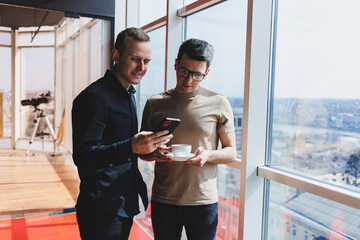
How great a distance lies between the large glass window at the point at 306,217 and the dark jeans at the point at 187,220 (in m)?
0.59

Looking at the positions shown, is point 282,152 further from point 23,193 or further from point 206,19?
point 23,193

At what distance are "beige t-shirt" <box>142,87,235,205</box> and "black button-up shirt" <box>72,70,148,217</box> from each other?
15cm

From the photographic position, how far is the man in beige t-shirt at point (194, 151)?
1.57m

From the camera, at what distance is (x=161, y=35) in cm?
356

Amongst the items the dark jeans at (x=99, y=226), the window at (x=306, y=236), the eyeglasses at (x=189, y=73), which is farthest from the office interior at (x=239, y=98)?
the dark jeans at (x=99, y=226)

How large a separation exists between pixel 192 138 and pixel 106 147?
17.4 inches

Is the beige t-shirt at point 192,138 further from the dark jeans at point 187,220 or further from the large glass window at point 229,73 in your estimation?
the large glass window at point 229,73

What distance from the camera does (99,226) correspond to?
4.66 ft

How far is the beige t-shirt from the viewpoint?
5.15ft

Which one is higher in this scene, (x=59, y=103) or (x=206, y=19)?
(x=206, y=19)

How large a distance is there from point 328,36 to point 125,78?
1.09 meters

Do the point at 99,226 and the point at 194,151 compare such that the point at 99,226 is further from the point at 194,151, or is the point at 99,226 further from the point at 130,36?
the point at 130,36

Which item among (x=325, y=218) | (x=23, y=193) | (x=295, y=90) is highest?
(x=295, y=90)

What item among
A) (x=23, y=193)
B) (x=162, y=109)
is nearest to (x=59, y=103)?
(x=23, y=193)
